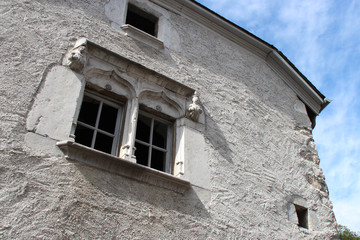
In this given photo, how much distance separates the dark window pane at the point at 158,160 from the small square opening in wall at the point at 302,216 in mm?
2003

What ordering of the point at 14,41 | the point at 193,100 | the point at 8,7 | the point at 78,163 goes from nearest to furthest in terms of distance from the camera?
the point at 78,163 < the point at 14,41 < the point at 8,7 < the point at 193,100

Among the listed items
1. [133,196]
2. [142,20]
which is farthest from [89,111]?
[142,20]

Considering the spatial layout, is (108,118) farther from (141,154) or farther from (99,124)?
(141,154)

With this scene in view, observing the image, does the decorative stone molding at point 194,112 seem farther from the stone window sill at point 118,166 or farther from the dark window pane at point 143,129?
the stone window sill at point 118,166

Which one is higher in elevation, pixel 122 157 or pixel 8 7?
pixel 8 7

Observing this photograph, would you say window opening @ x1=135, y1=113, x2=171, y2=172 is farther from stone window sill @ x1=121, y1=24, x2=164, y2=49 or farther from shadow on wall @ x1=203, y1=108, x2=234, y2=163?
stone window sill @ x1=121, y1=24, x2=164, y2=49

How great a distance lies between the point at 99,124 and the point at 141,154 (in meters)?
0.59

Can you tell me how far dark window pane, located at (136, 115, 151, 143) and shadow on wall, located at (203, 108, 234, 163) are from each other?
76cm

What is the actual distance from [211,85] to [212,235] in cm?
241

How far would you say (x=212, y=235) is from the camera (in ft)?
12.3

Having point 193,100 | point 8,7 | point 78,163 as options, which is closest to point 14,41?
point 8,7

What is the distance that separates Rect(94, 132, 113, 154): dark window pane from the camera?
3.99m

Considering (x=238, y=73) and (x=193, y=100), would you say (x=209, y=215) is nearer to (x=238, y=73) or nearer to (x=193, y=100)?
(x=193, y=100)

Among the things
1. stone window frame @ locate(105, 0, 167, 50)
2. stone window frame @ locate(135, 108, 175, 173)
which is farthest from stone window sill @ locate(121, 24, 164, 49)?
stone window frame @ locate(135, 108, 175, 173)
